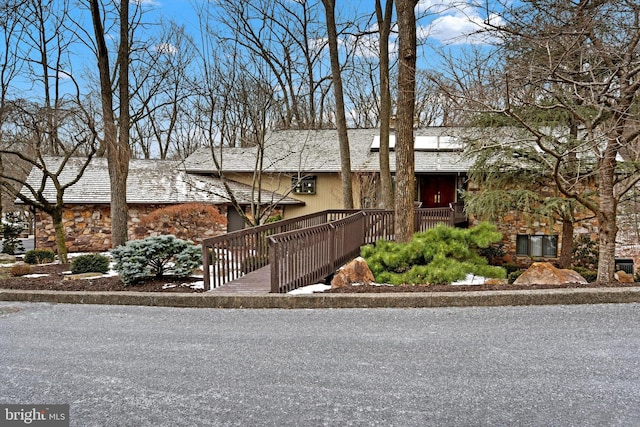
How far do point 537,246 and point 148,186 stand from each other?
14.2 m

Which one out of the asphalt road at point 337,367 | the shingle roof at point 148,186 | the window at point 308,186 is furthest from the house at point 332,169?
the asphalt road at point 337,367

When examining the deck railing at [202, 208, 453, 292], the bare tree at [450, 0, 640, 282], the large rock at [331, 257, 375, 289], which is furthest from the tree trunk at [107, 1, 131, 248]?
the bare tree at [450, 0, 640, 282]

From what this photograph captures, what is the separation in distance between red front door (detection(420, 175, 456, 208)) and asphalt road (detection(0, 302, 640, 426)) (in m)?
13.1

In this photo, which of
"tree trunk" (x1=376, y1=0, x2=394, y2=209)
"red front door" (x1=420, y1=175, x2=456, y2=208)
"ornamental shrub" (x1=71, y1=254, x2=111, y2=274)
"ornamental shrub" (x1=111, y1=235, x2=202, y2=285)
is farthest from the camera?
"red front door" (x1=420, y1=175, x2=456, y2=208)

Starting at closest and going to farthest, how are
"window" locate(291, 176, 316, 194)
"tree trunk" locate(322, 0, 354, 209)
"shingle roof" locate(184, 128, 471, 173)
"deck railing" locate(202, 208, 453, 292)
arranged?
"deck railing" locate(202, 208, 453, 292), "tree trunk" locate(322, 0, 354, 209), "shingle roof" locate(184, 128, 471, 173), "window" locate(291, 176, 316, 194)

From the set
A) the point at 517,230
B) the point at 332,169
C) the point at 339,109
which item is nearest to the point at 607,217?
the point at 517,230

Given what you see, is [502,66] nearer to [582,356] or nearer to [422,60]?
[422,60]

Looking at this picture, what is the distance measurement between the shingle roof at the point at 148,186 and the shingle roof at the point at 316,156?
745 mm

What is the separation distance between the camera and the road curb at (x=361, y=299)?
5.77 meters

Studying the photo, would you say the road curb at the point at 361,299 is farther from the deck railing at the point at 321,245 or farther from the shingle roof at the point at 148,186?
the shingle roof at the point at 148,186

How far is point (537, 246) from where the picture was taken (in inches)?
610

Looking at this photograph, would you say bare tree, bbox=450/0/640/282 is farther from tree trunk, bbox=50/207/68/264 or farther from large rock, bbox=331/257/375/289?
tree trunk, bbox=50/207/68/264

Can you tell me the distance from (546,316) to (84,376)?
4.80 metres

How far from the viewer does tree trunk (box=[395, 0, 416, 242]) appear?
908 cm
